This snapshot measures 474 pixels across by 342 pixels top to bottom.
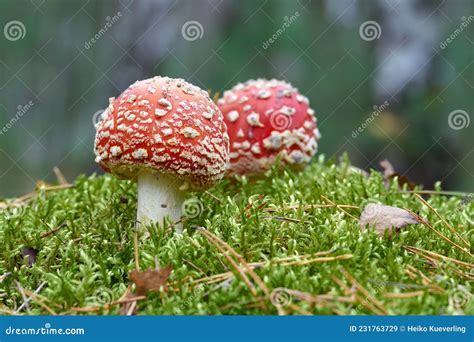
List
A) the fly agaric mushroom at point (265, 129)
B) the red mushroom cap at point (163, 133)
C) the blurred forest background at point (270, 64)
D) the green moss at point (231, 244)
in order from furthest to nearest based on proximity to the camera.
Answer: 1. the blurred forest background at point (270, 64)
2. the fly agaric mushroom at point (265, 129)
3. the red mushroom cap at point (163, 133)
4. the green moss at point (231, 244)

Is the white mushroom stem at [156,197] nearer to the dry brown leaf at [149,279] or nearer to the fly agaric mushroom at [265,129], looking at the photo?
the dry brown leaf at [149,279]

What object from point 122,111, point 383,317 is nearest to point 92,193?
point 122,111

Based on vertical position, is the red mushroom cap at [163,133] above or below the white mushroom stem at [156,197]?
A: above

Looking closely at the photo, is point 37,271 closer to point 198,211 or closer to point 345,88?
point 198,211

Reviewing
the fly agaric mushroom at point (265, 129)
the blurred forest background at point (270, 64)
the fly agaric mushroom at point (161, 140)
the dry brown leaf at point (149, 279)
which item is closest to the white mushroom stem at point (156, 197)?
the fly agaric mushroom at point (161, 140)

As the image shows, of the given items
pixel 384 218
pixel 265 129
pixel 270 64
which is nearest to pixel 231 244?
pixel 384 218

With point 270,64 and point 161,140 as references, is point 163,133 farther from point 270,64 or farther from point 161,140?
point 270,64

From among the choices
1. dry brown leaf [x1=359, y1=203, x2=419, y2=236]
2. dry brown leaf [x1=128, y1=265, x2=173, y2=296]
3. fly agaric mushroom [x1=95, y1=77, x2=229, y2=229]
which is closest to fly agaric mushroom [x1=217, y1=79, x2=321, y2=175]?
fly agaric mushroom [x1=95, y1=77, x2=229, y2=229]
